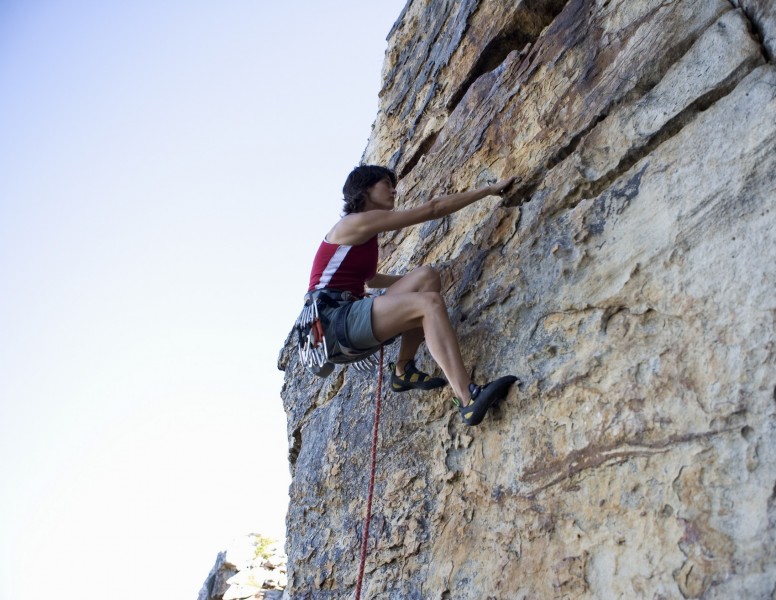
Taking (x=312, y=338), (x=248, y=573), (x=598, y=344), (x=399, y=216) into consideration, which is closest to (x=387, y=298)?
(x=399, y=216)

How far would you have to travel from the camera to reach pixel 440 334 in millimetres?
3748

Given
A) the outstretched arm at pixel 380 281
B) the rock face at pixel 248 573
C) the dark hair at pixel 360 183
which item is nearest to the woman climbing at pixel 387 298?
the dark hair at pixel 360 183

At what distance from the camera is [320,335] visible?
423 centimetres

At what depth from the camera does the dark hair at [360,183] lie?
4668mm

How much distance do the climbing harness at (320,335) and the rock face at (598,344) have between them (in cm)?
64

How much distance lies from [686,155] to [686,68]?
1.87 ft

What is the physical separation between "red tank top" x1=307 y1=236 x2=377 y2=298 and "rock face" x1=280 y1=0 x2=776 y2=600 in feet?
2.21

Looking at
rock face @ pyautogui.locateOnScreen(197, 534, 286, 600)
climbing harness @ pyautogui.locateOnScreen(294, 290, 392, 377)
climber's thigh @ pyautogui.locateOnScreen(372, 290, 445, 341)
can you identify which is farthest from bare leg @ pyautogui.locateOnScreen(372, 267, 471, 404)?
rock face @ pyautogui.locateOnScreen(197, 534, 286, 600)

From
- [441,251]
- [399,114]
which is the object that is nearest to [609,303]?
[441,251]

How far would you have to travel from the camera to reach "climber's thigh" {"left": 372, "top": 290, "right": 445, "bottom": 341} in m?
3.86

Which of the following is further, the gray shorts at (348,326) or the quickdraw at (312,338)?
the quickdraw at (312,338)

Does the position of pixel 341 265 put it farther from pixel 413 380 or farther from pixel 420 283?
pixel 413 380

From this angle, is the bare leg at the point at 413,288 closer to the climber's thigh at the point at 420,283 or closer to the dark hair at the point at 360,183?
the climber's thigh at the point at 420,283

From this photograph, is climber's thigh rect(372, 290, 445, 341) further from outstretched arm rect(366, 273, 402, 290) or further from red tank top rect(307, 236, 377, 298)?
outstretched arm rect(366, 273, 402, 290)
